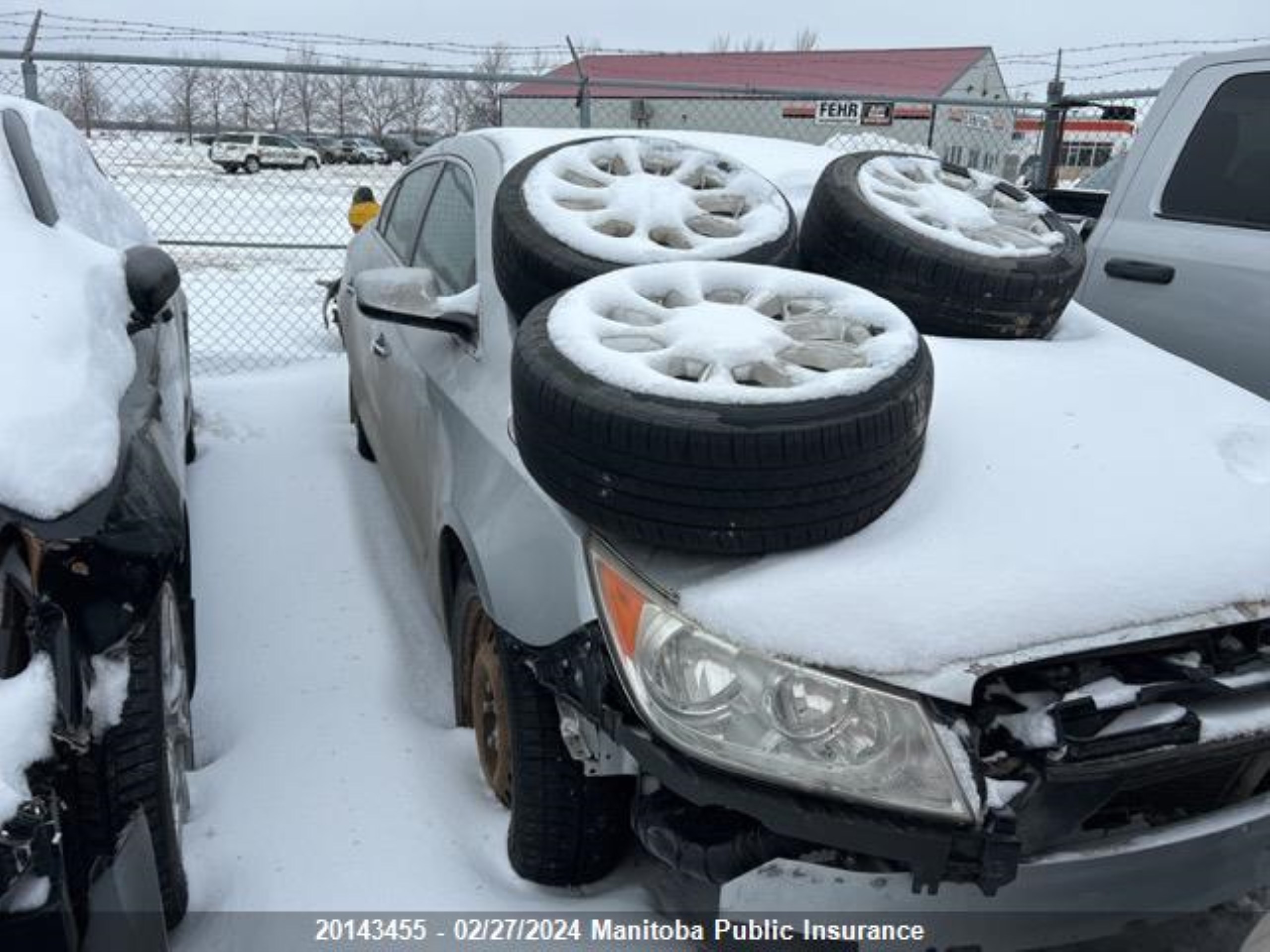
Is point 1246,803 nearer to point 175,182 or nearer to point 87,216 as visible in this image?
point 87,216

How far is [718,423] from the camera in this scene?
5.60 ft

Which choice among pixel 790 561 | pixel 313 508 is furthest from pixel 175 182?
pixel 790 561

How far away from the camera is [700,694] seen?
1.67 meters

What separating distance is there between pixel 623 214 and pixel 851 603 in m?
1.45

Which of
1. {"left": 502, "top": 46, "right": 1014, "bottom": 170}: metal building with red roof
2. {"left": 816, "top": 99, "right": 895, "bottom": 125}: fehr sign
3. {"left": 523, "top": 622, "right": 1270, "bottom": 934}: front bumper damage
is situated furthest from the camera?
{"left": 502, "top": 46, "right": 1014, "bottom": 170}: metal building with red roof

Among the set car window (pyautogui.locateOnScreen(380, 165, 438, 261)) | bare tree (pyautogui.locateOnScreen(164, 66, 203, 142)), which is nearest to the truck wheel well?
car window (pyautogui.locateOnScreen(380, 165, 438, 261))

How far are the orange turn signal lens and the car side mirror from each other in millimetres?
1139

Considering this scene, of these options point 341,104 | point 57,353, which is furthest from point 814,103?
point 57,353

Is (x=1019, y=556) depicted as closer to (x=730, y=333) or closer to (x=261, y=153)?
(x=730, y=333)

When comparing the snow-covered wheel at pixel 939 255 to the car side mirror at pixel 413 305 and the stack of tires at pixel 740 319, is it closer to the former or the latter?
the stack of tires at pixel 740 319

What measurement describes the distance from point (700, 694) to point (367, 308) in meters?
1.55

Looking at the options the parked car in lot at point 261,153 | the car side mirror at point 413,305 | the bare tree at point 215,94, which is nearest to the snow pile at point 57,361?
the car side mirror at point 413,305

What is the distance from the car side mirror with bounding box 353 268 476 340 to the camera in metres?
2.71

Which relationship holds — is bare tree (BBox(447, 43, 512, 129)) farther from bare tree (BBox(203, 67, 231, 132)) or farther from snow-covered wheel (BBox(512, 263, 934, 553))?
snow-covered wheel (BBox(512, 263, 934, 553))
